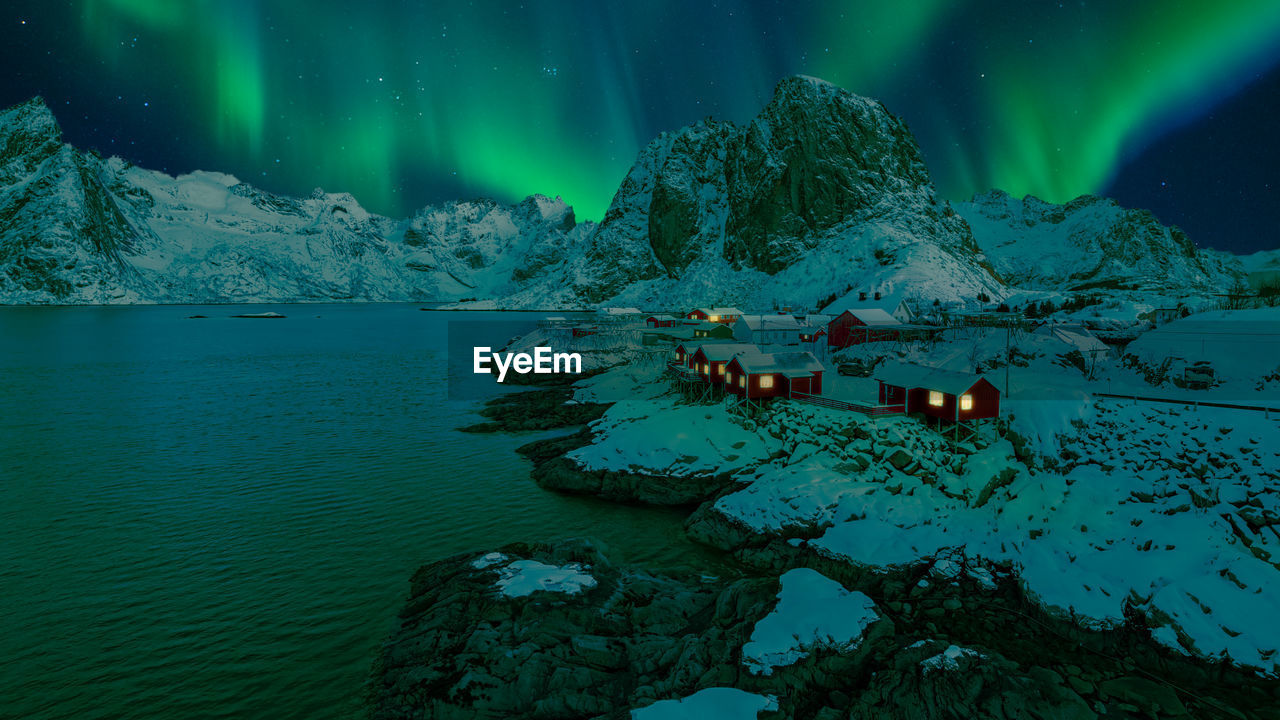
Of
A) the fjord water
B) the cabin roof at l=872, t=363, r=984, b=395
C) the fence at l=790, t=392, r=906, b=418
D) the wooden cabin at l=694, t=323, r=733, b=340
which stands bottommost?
the fjord water

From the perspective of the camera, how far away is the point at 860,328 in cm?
7488

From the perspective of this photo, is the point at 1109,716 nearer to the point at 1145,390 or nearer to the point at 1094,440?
the point at 1094,440

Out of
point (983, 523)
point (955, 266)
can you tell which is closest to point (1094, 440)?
point (983, 523)

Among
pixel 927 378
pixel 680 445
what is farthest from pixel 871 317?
pixel 680 445

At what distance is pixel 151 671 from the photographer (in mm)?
16891

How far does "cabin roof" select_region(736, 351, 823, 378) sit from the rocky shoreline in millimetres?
19256

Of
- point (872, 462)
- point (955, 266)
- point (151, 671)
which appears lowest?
point (151, 671)

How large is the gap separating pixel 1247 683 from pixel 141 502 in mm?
49092

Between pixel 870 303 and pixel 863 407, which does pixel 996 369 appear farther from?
pixel 870 303

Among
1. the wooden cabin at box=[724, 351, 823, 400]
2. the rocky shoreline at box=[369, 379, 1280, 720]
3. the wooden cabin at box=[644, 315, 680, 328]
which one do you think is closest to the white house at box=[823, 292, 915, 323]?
the wooden cabin at box=[644, 315, 680, 328]

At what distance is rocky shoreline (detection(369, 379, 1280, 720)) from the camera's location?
1409 centimetres

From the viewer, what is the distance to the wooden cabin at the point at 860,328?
7362 cm

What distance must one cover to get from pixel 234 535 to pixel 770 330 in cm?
7153

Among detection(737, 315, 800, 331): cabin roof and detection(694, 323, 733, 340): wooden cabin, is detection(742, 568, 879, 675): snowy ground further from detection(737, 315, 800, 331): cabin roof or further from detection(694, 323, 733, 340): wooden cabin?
detection(694, 323, 733, 340): wooden cabin
